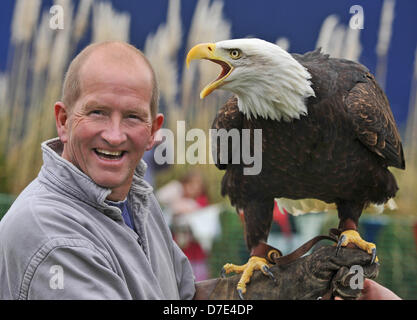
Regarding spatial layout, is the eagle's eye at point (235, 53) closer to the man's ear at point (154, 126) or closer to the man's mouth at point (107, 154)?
the man's ear at point (154, 126)

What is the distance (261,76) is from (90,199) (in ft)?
2.53

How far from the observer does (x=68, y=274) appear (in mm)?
1016

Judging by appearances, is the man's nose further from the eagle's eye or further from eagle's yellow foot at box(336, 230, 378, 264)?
eagle's yellow foot at box(336, 230, 378, 264)

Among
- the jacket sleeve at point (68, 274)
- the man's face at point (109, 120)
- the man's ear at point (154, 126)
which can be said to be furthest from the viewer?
the man's ear at point (154, 126)

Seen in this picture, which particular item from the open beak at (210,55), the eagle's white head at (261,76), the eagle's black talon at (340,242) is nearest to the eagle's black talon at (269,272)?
the eagle's black talon at (340,242)

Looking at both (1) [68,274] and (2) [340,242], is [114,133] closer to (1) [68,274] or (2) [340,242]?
(1) [68,274]

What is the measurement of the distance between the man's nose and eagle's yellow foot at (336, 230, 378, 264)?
80 cm

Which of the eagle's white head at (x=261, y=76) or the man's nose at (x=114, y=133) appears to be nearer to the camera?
the man's nose at (x=114, y=133)

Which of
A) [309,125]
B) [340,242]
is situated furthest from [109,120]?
[340,242]

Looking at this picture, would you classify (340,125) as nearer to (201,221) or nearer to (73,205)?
(73,205)

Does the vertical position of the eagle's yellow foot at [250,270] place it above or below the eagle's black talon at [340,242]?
below

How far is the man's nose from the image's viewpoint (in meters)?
1.13

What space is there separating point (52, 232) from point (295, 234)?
2.61 m

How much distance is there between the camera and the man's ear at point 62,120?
46.0 inches
